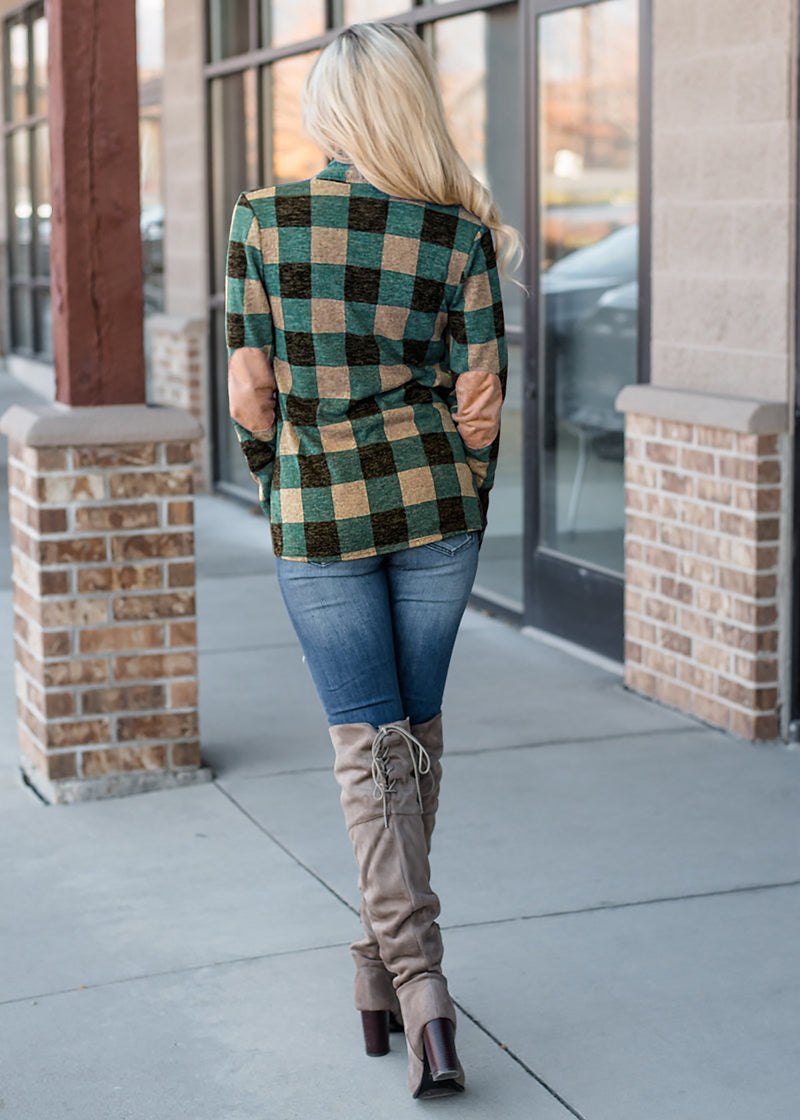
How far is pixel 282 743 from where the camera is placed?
5473 mm

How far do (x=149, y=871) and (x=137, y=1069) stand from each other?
1.10 metres

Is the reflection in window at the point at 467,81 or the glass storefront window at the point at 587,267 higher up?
the reflection in window at the point at 467,81

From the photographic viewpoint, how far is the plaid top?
299 centimetres

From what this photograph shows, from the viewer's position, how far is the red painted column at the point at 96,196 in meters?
4.83

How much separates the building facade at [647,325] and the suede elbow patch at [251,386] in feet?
8.23

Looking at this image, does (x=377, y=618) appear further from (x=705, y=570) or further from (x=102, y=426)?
(x=705, y=570)

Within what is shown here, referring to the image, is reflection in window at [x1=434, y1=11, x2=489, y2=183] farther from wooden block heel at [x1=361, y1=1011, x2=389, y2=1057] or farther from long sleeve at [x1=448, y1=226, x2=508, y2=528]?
wooden block heel at [x1=361, y1=1011, x2=389, y2=1057]

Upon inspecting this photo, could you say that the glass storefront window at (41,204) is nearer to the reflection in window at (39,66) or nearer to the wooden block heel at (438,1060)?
the reflection in window at (39,66)

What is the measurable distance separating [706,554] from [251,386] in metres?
2.84

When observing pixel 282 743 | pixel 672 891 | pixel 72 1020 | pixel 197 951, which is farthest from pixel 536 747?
pixel 72 1020

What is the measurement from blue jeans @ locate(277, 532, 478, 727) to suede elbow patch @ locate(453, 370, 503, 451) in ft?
0.62

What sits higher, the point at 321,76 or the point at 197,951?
the point at 321,76

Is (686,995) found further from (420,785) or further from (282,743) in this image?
(282,743)

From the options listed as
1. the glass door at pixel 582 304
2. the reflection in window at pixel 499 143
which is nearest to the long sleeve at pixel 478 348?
the glass door at pixel 582 304
